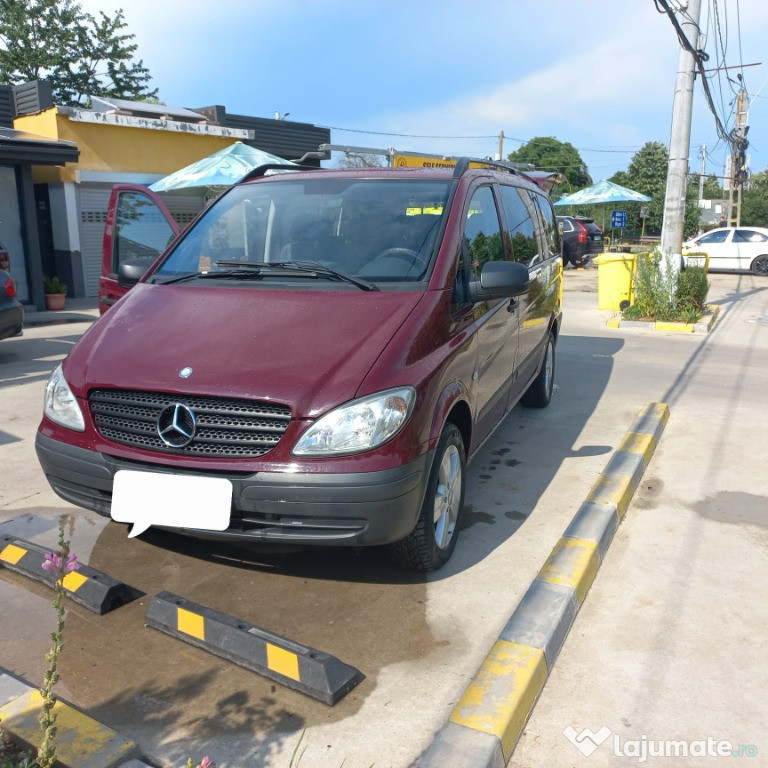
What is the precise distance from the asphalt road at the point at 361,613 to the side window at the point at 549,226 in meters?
1.67

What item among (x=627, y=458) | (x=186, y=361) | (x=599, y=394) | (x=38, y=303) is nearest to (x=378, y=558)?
(x=186, y=361)

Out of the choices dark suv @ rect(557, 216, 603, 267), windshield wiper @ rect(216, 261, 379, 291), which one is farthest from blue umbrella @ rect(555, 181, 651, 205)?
windshield wiper @ rect(216, 261, 379, 291)

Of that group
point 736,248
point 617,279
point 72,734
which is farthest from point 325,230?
point 736,248

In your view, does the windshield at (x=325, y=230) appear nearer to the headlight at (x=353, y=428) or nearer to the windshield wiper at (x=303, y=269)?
the windshield wiper at (x=303, y=269)

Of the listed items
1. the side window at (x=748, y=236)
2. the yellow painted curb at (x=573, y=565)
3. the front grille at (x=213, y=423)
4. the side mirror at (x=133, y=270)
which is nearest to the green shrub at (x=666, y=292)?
the yellow painted curb at (x=573, y=565)

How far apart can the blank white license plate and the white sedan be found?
2116 centimetres

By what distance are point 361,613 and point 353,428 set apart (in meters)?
0.88

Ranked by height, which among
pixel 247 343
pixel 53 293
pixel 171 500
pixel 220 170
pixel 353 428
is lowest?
pixel 171 500

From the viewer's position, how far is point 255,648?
9.14ft

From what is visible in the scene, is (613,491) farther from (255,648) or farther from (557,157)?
(557,157)

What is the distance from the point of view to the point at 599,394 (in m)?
Result: 7.28

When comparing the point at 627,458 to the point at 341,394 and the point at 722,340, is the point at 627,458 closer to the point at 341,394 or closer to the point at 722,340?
the point at 341,394

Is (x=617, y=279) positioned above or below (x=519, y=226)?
below

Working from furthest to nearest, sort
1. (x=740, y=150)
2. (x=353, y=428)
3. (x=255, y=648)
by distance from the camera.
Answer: (x=740, y=150) < (x=353, y=428) < (x=255, y=648)
